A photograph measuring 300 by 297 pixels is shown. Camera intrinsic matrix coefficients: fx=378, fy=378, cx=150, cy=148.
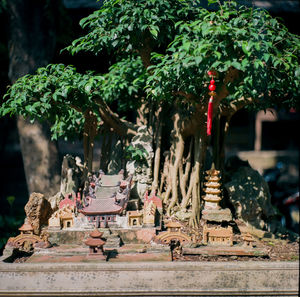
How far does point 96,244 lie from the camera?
475cm

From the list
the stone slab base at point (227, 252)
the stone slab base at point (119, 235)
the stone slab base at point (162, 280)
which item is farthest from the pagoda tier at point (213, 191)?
the stone slab base at point (162, 280)

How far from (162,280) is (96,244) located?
0.93m

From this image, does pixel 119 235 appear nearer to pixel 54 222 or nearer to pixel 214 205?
pixel 54 222

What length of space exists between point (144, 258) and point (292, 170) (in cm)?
949

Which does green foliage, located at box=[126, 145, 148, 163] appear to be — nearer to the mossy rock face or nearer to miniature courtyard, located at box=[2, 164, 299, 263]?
miniature courtyard, located at box=[2, 164, 299, 263]

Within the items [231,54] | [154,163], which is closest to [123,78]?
[154,163]

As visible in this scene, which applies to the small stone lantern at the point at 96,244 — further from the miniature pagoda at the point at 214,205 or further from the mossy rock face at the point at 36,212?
the miniature pagoda at the point at 214,205

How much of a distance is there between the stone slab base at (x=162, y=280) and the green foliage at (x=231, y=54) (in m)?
2.25

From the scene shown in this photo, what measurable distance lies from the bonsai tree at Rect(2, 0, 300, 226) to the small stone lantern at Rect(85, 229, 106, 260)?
172 centimetres

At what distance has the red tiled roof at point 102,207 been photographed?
5.34 meters

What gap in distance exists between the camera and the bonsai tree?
445 cm

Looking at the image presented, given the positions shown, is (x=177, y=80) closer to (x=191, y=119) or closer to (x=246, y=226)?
(x=191, y=119)

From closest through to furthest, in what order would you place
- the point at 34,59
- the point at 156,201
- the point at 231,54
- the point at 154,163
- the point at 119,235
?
the point at 231,54, the point at 119,235, the point at 156,201, the point at 154,163, the point at 34,59

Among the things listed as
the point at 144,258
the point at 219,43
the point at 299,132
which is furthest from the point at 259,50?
the point at 299,132
